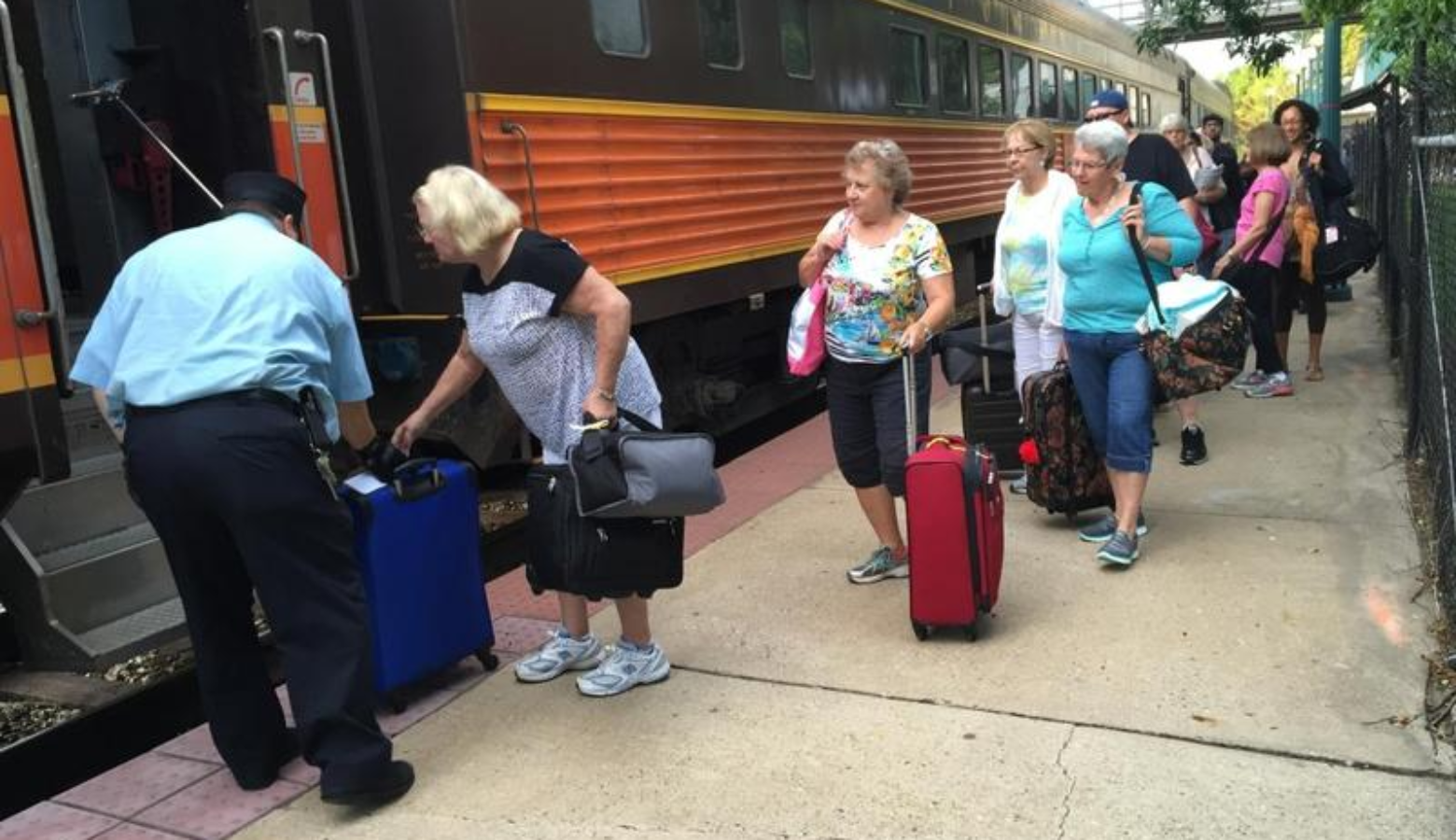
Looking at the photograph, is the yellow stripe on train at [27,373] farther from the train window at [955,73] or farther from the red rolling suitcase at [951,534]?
the train window at [955,73]

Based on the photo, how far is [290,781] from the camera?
3.21 meters

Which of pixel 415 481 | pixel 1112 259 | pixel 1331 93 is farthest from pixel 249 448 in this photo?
pixel 1331 93

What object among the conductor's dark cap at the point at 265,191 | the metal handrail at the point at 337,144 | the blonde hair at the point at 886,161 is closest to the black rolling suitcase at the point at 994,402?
the blonde hair at the point at 886,161

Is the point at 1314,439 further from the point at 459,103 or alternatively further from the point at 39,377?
the point at 39,377

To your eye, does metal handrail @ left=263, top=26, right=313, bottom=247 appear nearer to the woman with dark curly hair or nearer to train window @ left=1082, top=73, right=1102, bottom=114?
the woman with dark curly hair

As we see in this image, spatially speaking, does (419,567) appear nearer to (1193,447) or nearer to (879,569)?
(879,569)

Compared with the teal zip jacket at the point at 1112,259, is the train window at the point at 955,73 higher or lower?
higher

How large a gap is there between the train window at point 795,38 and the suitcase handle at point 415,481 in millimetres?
4537

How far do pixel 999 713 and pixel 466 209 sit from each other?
74.1 inches

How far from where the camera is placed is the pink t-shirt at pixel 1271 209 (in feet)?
21.7

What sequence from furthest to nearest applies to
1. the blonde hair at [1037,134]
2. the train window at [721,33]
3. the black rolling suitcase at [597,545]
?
the train window at [721,33] → the blonde hair at [1037,134] → the black rolling suitcase at [597,545]

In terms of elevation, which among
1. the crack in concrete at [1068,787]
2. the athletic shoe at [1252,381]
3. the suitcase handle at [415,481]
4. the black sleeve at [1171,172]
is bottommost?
the crack in concrete at [1068,787]

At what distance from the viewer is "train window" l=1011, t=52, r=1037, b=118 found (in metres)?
12.3

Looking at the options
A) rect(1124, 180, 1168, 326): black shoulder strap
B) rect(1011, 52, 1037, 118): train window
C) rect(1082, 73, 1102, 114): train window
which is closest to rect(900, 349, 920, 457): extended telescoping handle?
rect(1124, 180, 1168, 326): black shoulder strap
